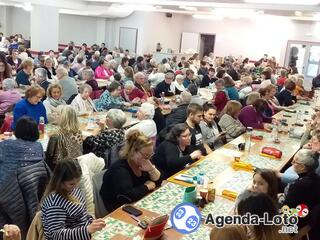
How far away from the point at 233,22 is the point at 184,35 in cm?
243

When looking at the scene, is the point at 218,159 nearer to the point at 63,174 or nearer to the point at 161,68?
the point at 63,174

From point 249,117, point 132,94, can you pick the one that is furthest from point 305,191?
point 132,94

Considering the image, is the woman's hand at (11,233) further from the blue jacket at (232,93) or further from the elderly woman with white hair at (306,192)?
the blue jacket at (232,93)

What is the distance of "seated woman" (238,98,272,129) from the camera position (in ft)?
19.6

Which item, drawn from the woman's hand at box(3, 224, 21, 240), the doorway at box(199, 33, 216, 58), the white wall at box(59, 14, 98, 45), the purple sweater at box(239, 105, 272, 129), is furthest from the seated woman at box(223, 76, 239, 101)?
the white wall at box(59, 14, 98, 45)

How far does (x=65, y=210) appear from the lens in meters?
2.39

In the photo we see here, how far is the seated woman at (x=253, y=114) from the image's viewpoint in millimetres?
5988

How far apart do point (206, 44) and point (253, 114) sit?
43.2 feet

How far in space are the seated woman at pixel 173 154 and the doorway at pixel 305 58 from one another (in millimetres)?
13412

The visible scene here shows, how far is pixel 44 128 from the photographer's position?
15.9ft

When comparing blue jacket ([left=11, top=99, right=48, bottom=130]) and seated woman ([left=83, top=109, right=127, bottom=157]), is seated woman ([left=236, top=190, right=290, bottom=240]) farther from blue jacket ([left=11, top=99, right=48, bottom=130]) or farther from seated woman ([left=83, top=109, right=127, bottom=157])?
blue jacket ([left=11, top=99, right=48, bottom=130])

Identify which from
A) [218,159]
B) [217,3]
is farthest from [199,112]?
[217,3]

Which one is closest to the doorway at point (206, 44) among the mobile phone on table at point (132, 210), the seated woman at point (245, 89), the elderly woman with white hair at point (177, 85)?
the seated woman at point (245, 89)

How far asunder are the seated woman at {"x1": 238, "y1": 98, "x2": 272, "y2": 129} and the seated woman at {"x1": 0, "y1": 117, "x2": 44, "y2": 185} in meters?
3.61
